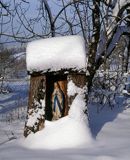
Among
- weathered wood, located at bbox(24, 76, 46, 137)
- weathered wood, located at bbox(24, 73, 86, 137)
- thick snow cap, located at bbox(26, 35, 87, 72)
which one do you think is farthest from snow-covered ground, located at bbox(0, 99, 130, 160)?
thick snow cap, located at bbox(26, 35, 87, 72)

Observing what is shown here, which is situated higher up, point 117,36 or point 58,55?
point 117,36

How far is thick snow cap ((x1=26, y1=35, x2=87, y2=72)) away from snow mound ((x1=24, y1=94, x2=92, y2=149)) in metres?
0.35

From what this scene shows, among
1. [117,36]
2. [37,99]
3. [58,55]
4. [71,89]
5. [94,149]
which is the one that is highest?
[117,36]

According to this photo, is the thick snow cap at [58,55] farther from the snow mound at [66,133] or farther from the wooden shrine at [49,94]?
the snow mound at [66,133]

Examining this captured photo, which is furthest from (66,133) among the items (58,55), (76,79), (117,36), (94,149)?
(117,36)

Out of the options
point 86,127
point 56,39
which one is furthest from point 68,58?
point 86,127

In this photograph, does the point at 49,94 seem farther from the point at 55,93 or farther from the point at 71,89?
the point at 71,89

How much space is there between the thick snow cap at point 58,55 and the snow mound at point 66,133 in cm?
35

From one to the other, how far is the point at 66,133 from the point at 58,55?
76 cm

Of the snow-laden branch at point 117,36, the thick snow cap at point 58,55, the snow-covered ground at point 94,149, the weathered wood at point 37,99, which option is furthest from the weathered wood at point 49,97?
the snow-laden branch at point 117,36

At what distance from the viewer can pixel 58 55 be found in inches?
172

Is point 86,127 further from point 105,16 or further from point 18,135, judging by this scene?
point 105,16

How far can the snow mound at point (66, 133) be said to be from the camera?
4121 mm

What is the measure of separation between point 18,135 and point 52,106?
59 cm
